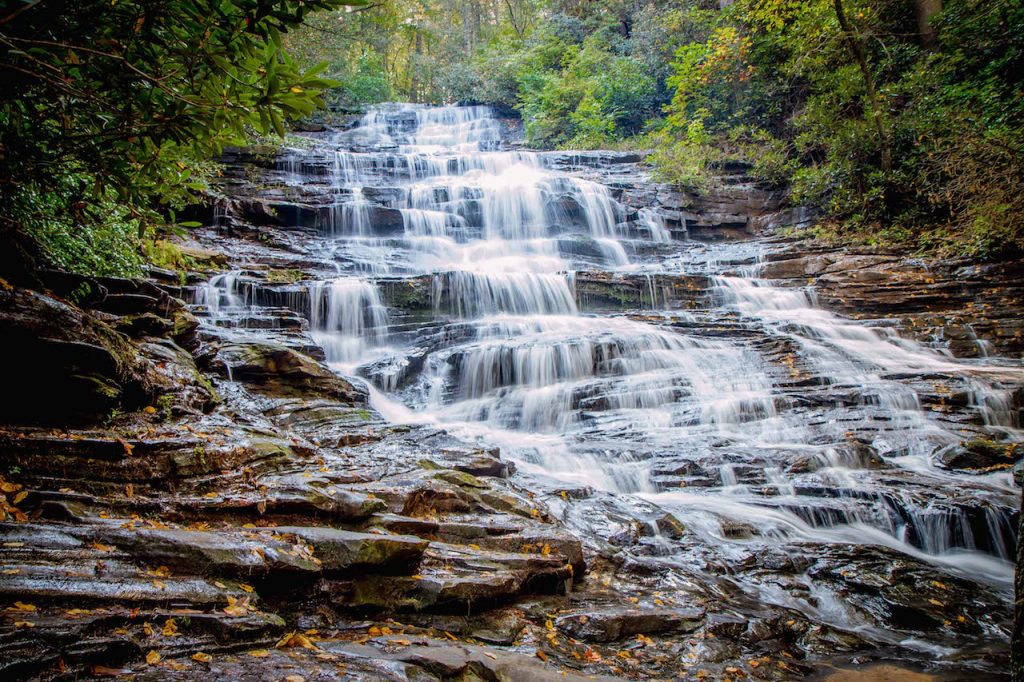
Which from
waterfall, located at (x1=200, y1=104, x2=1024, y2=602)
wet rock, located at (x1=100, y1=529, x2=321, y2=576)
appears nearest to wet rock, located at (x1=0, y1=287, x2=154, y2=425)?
wet rock, located at (x1=100, y1=529, x2=321, y2=576)

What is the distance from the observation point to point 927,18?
1402cm

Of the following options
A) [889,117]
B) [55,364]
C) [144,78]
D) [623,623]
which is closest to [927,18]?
[889,117]

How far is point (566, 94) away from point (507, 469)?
69.5 ft

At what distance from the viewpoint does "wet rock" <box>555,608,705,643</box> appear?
12.6 feet

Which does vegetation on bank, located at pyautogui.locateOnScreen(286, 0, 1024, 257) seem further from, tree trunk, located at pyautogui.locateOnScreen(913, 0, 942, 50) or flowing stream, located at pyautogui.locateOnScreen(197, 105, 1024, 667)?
flowing stream, located at pyautogui.locateOnScreen(197, 105, 1024, 667)

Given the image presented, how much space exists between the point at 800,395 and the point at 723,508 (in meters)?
3.39

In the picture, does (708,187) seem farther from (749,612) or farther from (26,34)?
(26,34)

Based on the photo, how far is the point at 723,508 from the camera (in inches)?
243

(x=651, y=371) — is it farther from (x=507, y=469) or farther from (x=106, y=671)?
(x=106, y=671)

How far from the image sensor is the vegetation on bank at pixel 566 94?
3035mm

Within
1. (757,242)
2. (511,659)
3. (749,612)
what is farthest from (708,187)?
(511,659)

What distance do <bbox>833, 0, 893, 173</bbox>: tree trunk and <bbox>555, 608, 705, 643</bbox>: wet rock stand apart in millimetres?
14061

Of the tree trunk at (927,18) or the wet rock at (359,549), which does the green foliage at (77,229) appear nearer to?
the wet rock at (359,549)

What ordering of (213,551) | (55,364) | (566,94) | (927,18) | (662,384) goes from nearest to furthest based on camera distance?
(213,551) → (55,364) → (662,384) → (927,18) → (566,94)
